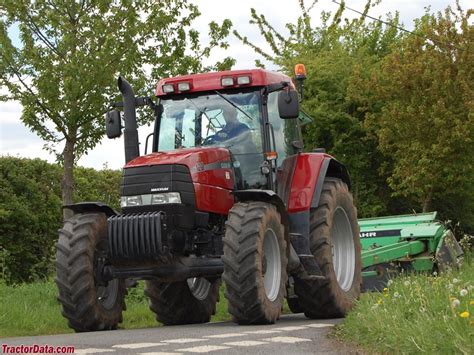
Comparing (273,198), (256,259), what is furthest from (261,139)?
(256,259)

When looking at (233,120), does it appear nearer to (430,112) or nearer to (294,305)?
(294,305)

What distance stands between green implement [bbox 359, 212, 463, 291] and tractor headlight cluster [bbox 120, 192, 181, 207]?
14.8 ft

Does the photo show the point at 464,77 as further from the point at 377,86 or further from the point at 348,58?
the point at 348,58

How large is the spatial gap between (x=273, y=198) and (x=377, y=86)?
13.9m

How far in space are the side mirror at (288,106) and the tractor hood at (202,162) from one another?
2.52 feet

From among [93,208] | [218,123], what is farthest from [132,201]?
[218,123]

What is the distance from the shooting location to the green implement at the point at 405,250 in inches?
536

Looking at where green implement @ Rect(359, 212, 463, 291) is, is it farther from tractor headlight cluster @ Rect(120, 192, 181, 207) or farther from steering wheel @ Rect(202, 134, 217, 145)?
tractor headlight cluster @ Rect(120, 192, 181, 207)

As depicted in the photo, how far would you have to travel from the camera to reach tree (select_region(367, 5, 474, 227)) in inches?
868

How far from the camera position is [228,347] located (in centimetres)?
721

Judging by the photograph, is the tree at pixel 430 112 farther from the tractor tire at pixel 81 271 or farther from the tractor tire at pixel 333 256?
the tractor tire at pixel 81 271

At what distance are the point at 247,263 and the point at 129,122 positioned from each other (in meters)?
2.42

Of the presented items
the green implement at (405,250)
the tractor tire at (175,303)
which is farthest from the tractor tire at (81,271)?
the green implement at (405,250)

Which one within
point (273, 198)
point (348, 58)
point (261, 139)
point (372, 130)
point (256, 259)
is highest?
point (348, 58)
